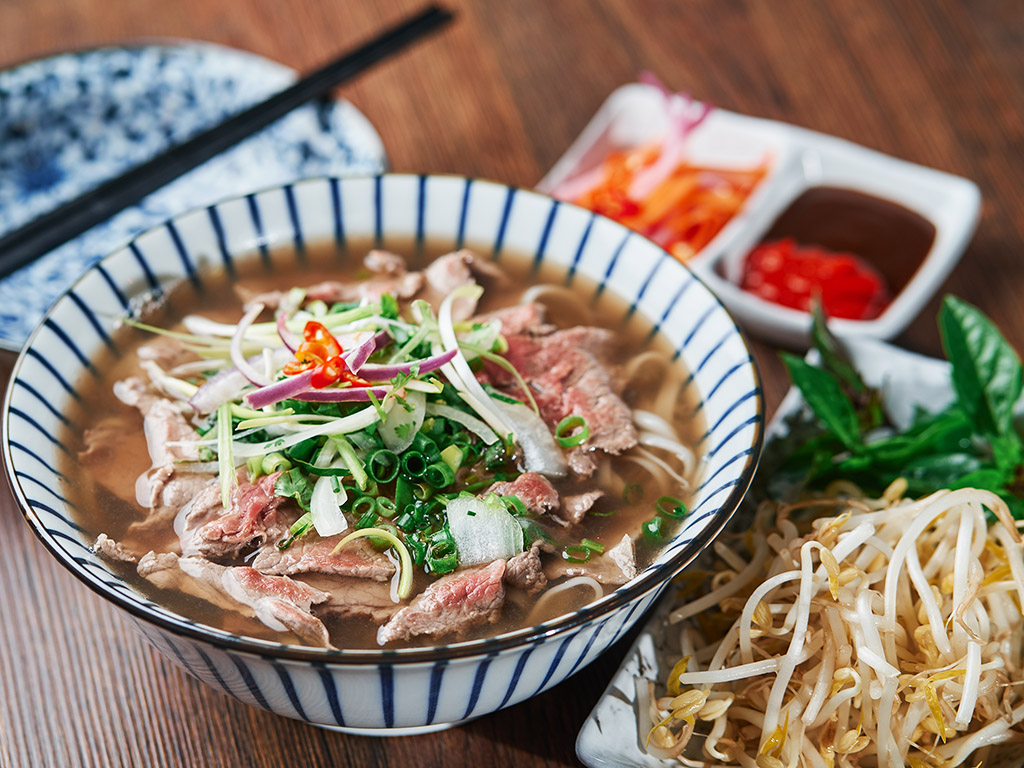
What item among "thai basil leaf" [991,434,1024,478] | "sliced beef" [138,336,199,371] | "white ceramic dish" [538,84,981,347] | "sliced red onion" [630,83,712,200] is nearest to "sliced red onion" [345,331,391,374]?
"sliced beef" [138,336,199,371]

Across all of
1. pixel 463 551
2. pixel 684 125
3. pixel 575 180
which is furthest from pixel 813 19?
pixel 463 551

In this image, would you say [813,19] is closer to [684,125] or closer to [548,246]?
[684,125]

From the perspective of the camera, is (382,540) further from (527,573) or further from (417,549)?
(527,573)

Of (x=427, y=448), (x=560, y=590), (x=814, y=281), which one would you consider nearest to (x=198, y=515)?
(x=427, y=448)

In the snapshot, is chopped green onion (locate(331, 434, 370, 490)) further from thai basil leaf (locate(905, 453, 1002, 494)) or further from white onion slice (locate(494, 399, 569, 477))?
thai basil leaf (locate(905, 453, 1002, 494))

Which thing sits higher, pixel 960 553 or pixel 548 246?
pixel 548 246

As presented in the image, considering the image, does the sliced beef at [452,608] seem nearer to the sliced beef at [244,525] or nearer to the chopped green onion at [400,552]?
the chopped green onion at [400,552]
